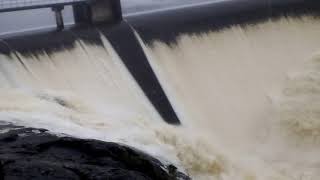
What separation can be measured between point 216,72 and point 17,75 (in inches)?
124

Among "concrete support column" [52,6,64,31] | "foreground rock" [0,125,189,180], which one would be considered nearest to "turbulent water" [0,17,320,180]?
"foreground rock" [0,125,189,180]

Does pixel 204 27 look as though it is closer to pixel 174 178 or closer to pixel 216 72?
pixel 216 72

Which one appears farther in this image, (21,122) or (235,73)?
(235,73)

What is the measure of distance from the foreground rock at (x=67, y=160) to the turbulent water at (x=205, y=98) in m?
0.55

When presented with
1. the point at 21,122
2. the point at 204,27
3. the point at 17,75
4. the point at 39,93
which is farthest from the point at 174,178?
the point at 204,27

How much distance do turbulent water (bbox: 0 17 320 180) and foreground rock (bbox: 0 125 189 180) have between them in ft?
1.80

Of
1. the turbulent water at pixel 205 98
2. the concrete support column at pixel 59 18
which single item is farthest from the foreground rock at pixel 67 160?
the concrete support column at pixel 59 18

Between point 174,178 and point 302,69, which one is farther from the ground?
point 174,178

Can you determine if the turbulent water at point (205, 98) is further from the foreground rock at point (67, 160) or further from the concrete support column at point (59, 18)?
the concrete support column at point (59, 18)

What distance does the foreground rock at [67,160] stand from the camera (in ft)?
14.3

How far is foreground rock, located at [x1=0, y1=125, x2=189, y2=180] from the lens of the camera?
437 cm

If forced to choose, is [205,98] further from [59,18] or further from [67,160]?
[67,160]

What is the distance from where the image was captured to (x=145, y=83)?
8555 mm

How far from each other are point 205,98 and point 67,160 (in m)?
4.60
